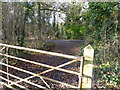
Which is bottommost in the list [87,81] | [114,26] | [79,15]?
[87,81]

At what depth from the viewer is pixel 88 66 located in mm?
1331

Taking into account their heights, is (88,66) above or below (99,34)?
below

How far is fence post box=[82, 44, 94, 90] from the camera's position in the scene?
51.6 inches

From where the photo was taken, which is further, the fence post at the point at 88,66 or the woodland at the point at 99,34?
the woodland at the point at 99,34

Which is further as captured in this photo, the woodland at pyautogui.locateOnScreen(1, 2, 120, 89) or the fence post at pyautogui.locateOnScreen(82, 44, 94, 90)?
the woodland at pyautogui.locateOnScreen(1, 2, 120, 89)

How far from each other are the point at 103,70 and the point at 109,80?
1.25ft

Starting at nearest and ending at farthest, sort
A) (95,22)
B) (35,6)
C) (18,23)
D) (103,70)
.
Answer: (103,70), (95,22), (18,23), (35,6)

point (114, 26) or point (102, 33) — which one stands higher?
point (114, 26)

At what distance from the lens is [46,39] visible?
6.66m

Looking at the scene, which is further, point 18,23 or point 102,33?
point 18,23

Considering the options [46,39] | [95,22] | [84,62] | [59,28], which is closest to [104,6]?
[95,22]

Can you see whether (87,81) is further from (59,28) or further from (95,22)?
(59,28)

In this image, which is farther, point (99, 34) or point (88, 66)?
point (99, 34)

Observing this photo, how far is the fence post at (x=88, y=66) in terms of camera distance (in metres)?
1.31
